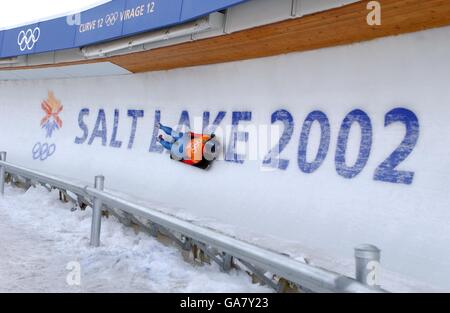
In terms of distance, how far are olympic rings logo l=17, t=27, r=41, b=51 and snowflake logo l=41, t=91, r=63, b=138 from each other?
1.41m

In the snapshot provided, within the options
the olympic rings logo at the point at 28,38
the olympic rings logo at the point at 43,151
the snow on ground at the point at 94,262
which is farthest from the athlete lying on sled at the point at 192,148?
the olympic rings logo at the point at 43,151

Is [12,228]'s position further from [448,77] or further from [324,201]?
[448,77]

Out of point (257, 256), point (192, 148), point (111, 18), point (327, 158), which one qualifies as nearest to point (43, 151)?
point (111, 18)

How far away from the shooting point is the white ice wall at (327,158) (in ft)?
9.87

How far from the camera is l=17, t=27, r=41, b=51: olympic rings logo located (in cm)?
646

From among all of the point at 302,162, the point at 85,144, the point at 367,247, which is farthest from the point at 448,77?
the point at 85,144

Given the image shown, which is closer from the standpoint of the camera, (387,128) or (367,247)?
(367,247)

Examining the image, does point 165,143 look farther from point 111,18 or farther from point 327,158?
point 327,158

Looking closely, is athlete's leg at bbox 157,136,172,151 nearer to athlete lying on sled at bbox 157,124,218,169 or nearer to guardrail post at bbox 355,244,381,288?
athlete lying on sled at bbox 157,124,218,169

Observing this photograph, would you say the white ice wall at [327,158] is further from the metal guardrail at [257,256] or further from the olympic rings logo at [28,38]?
the olympic rings logo at [28,38]

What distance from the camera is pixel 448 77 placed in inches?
117

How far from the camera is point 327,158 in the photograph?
3688 mm

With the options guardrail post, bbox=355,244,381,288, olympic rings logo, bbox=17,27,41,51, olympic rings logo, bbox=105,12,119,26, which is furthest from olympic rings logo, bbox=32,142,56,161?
guardrail post, bbox=355,244,381,288

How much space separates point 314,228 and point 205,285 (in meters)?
1.50
